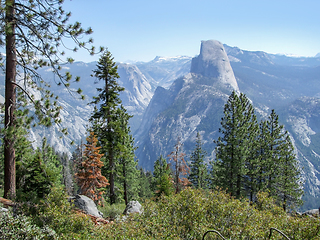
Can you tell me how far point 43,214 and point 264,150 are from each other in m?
26.2

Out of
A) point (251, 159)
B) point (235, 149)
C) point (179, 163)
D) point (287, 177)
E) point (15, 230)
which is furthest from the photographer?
point (179, 163)

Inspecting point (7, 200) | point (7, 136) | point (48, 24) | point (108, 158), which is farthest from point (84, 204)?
point (48, 24)

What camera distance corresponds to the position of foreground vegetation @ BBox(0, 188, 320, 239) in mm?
8328

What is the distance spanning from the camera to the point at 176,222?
9.59m

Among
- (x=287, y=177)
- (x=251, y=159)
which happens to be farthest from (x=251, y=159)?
(x=287, y=177)

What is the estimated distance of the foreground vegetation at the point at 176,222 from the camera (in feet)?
27.3

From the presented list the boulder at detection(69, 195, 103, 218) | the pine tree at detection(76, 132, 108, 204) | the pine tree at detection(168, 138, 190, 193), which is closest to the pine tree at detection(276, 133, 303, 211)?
the pine tree at detection(168, 138, 190, 193)

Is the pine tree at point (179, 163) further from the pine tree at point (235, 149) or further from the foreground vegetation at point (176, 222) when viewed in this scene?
the foreground vegetation at point (176, 222)

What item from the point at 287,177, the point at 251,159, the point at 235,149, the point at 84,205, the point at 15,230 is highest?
the point at 15,230

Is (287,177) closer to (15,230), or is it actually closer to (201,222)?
(201,222)

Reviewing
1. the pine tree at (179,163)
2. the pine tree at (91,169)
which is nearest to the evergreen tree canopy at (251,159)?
the pine tree at (179,163)

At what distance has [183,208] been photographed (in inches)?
408

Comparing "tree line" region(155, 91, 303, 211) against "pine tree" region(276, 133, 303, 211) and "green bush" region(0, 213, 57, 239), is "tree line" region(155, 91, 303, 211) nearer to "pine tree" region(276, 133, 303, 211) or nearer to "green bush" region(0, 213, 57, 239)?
"pine tree" region(276, 133, 303, 211)

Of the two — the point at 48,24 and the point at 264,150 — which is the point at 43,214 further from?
the point at 264,150
